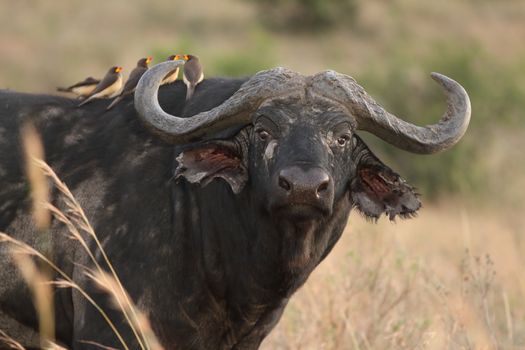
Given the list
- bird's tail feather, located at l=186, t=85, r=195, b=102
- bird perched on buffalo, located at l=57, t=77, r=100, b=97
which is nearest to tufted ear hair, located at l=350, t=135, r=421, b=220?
bird's tail feather, located at l=186, t=85, r=195, b=102

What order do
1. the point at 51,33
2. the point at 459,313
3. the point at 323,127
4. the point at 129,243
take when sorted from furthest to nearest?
the point at 51,33
the point at 459,313
the point at 129,243
the point at 323,127

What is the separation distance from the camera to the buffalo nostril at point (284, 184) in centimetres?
555

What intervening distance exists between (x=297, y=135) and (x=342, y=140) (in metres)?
0.31

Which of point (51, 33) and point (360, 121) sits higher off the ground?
point (360, 121)

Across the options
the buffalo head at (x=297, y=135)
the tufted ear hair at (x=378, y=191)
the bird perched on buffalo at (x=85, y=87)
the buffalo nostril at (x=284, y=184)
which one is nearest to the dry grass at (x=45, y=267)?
the bird perched on buffalo at (x=85, y=87)

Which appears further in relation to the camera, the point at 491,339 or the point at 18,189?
the point at 491,339

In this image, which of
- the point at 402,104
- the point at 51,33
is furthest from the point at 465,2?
the point at 402,104

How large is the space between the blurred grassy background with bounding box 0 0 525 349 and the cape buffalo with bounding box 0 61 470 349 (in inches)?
38.1

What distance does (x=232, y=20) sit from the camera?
4684cm

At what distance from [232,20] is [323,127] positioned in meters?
41.5

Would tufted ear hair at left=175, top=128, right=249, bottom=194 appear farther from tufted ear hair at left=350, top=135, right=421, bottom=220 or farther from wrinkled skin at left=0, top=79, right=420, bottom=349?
tufted ear hair at left=350, top=135, right=421, bottom=220

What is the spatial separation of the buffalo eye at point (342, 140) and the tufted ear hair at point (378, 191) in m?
0.14

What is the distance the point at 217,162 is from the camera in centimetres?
614

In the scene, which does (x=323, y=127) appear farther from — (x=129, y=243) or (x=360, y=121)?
(x=129, y=243)
